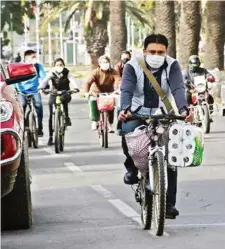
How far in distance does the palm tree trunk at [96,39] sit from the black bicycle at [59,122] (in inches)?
1335

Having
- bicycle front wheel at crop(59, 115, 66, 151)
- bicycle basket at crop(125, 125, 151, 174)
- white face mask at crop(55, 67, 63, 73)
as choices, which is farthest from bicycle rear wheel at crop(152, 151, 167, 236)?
white face mask at crop(55, 67, 63, 73)

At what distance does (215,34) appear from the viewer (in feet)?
105

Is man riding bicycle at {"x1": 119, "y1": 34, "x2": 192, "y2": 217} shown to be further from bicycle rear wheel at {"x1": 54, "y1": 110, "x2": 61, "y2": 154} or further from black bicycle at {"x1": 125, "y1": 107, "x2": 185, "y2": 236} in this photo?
bicycle rear wheel at {"x1": 54, "y1": 110, "x2": 61, "y2": 154}

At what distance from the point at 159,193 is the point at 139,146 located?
63 cm

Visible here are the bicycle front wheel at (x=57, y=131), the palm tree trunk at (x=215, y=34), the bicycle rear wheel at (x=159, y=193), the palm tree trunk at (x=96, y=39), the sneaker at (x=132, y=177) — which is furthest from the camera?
the palm tree trunk at (x=96, y=39)

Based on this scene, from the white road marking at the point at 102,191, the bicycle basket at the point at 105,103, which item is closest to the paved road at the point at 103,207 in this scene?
the white road marking at the point at 102,191

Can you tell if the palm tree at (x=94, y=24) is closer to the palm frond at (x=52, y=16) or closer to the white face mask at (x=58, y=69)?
the palm frond at (x=52, y=16)

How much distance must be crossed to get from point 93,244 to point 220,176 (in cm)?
554

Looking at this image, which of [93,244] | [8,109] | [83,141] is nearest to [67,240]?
[93,244]

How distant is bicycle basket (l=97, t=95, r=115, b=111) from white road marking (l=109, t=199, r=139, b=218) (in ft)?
23.7

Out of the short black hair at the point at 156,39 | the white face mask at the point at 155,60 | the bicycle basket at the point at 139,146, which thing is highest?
the short black hair at the point at 156,39

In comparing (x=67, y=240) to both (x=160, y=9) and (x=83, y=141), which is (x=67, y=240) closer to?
(x=83, y=141)

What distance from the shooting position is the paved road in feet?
28.2

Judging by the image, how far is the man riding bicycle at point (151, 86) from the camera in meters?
9.10
